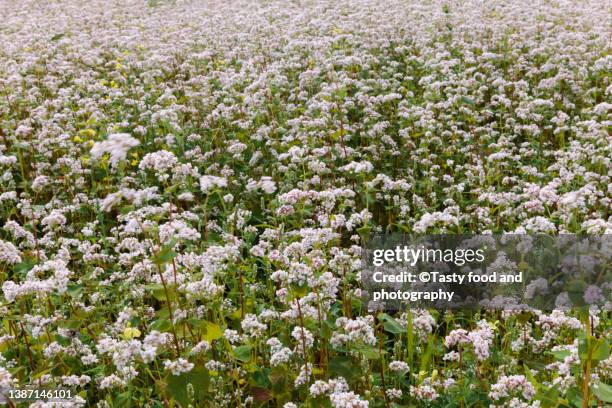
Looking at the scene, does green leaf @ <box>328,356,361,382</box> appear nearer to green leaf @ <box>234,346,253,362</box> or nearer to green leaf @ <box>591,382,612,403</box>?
green leaf @ <box>234,346,253,362</box>

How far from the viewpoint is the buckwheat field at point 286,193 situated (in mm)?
3805

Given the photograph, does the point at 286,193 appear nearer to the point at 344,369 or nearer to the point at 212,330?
the point at 212,330

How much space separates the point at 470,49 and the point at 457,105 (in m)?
2.90

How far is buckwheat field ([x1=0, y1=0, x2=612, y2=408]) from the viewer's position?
150 inches

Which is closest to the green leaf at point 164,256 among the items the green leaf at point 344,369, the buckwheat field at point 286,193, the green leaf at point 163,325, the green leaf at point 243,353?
the buckwheat field at point 286,193

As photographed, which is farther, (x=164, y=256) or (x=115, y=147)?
(x=115, y=147)

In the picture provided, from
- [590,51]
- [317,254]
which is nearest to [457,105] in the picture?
[590,51]

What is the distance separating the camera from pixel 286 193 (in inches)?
209

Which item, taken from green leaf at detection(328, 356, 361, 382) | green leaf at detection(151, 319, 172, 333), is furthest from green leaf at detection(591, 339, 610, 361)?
green leaf at detection(151, 319, 172, 333)

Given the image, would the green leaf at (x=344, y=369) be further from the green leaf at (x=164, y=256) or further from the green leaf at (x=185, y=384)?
the green leaf at (x=164, y=256)

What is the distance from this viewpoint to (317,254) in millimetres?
4152

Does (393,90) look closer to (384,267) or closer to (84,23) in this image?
(384,267)

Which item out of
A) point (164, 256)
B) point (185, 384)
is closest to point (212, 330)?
point (185, 384)

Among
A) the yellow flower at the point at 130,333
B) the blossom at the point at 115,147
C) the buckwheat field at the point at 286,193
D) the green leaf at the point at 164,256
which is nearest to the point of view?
the green leaf at the point at 164,256
